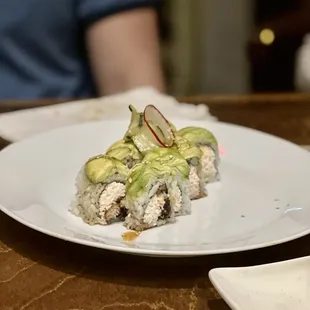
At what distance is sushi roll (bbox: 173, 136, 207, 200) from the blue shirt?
58cm

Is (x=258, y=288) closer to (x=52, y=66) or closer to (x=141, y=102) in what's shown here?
(x=141, y=102)

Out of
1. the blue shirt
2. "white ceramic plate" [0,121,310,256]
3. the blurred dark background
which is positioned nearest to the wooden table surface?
"white ceramic plate" [0,121,310,256]

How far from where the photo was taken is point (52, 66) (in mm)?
1440

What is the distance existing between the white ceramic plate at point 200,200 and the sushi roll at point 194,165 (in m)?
0.01

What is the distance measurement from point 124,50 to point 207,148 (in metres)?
0.56

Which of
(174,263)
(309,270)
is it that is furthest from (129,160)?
(309,270)

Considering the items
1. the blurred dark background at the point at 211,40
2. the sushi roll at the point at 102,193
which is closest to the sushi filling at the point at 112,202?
the sushi roll at the point at 102,193

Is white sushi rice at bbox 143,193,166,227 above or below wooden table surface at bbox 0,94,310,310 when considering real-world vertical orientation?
above

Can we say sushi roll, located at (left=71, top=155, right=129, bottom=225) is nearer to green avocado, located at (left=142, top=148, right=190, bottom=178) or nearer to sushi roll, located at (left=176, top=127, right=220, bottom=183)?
green avocado, located at (left=142, top=148, right=190, bottom=178)

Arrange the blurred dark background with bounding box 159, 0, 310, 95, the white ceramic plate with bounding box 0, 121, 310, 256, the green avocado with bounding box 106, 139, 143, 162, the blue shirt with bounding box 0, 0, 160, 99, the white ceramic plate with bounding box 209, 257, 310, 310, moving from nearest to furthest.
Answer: the white ceramic plate with bounding box 209, 257, 310, 310 < the white ceramic plate with bounding box 0, 121, 310, 256 < the green avocado with bounding box 106, 139, 143, 162 < the blue shirt with bounding box 0, 0, 160, 99 < the blurred dark background with bounding box 159, 0, 310, 95

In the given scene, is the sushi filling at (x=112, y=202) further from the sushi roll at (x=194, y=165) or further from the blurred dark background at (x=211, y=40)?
the blurred dark background at (x=211, y=40)

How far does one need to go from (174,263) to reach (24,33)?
2.61 ft

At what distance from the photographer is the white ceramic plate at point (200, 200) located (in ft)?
2.38

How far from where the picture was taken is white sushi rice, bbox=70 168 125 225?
0.79 meters
